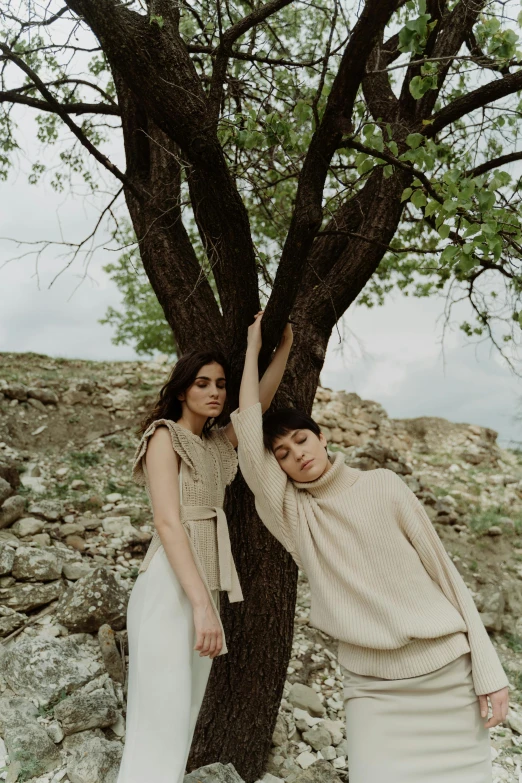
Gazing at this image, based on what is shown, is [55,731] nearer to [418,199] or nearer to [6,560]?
[6,560]

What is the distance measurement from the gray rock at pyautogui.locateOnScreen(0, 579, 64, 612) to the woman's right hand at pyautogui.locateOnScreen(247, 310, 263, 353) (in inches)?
119

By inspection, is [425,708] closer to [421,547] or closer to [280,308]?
[421,547]

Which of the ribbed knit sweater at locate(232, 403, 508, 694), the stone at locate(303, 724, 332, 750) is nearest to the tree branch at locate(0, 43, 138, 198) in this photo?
the ribbed knit sweater at locate(232, 403, 508, 694)

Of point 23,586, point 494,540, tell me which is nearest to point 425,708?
point 23,586

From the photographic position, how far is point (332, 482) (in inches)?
103

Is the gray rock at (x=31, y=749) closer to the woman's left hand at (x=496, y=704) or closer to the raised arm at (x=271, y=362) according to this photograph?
the raised arm at (x=271, y=362)

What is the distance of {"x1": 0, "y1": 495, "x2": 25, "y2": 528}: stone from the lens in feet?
19.4

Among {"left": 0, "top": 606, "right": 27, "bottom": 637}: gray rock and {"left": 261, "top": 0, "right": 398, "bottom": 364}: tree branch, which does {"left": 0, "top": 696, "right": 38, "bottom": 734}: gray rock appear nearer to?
{"left": 0, "top": 606, "right": 27, "bottom": 637}: gray rock

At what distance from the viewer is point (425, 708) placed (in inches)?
90.6

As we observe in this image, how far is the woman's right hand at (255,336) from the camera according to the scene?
305 centimetres

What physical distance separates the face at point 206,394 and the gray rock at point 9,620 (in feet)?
8.79

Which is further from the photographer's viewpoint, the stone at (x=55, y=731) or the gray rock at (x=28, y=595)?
the gray rock at (x=28, y=595)

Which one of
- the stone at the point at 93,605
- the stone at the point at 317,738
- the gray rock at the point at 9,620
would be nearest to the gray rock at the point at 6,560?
the gray rock at the point at 9,620

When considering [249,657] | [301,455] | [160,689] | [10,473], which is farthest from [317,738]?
[10,473]
